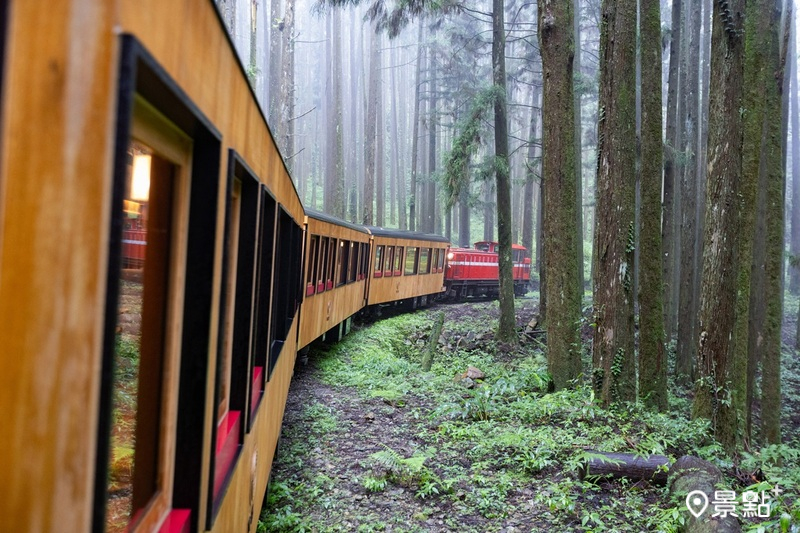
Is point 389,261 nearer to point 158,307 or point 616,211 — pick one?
point 616,211

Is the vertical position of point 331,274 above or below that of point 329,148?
below

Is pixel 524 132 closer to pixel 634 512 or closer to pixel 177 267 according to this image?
pixel 634 512

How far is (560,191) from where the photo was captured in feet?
30.3

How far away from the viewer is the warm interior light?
1384mm

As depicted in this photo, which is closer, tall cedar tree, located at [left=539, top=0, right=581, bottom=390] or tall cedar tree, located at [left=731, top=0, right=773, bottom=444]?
tall cedar tree, located at [left=731, top=0, right=773, bottom=444]

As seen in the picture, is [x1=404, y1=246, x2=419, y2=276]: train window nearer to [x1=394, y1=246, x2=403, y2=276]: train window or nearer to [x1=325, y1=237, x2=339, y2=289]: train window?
[x1=394, y1=246, x2=403, y2=276]: train window

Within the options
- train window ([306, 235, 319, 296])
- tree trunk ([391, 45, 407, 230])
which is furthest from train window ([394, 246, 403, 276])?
tree trunk ([391, 45, 407, 230])

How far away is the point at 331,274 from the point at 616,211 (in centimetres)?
600

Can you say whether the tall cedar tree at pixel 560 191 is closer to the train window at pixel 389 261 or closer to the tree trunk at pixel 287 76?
the train window at pixel 389 261

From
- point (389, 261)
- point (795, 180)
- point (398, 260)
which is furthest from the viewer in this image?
point (795, 180)

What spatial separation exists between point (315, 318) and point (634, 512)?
670cm

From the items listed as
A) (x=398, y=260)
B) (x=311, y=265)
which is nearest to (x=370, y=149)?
(x=398, y=260)

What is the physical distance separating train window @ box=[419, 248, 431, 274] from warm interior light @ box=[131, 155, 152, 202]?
20.8 metres

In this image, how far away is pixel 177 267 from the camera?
168 cm
